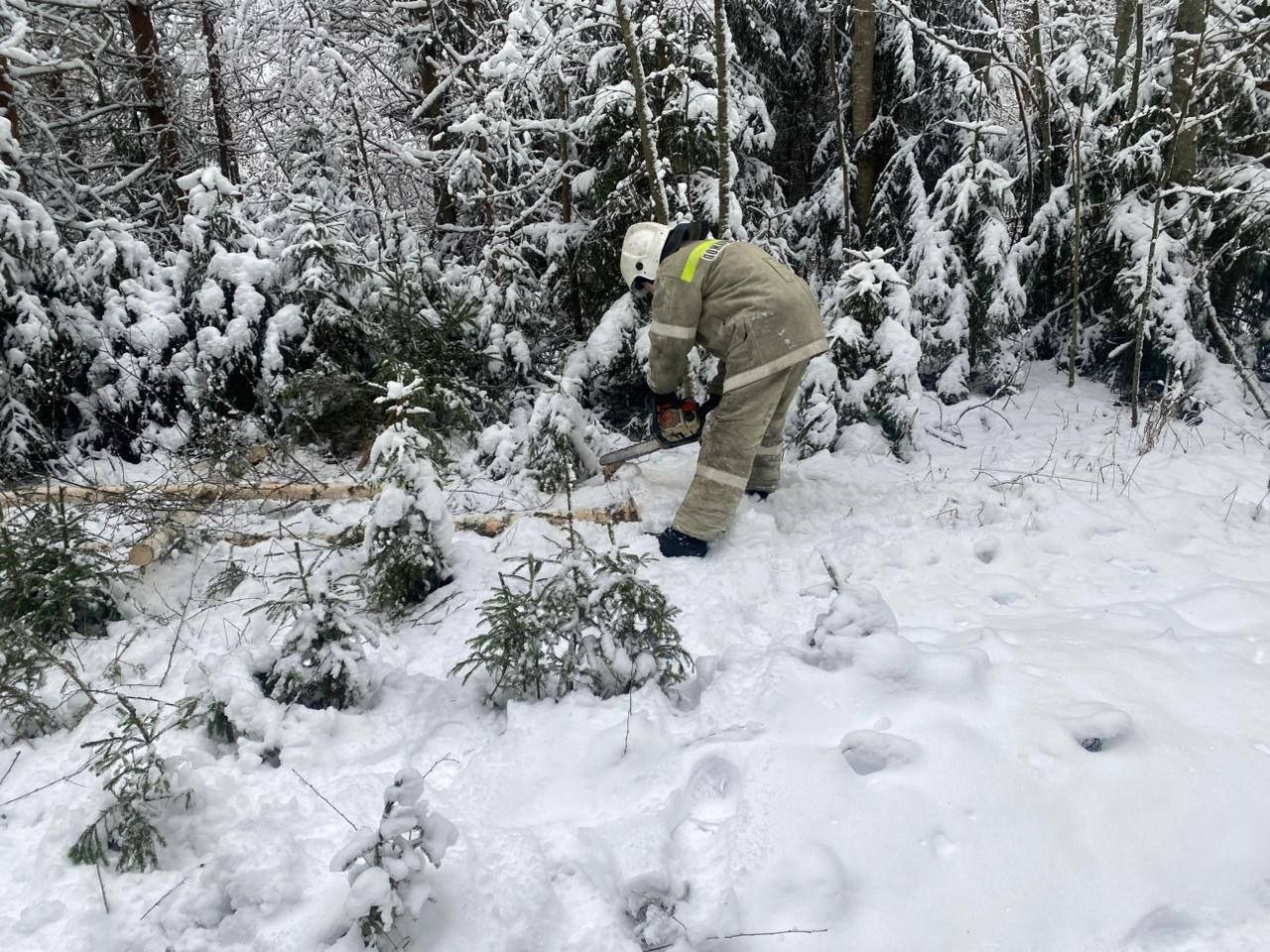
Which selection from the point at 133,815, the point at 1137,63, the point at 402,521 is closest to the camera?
the point at 133,815

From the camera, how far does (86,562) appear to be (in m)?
3.14

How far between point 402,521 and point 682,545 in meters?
1.44

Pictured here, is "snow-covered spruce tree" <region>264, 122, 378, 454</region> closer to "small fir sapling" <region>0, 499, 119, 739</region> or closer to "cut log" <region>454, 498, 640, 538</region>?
"cut log" <region>454, 498, 640, 538</region>

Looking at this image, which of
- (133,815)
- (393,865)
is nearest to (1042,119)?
(393,865)

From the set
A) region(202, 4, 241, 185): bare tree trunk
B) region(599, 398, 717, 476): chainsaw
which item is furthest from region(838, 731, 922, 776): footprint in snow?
region(202, 4, 241, 185): bare tree trunk

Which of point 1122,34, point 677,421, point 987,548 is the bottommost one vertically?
point 987,548

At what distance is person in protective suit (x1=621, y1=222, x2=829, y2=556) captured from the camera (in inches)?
155

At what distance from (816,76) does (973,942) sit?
25.8 ft

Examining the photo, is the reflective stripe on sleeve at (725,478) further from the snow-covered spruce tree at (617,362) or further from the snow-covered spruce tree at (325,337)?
the snow-covered spruce tree at (325,337)

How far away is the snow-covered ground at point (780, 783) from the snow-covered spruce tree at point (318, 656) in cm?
9

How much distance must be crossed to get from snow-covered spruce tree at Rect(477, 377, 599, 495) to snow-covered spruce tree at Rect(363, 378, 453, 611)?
1.18 meters

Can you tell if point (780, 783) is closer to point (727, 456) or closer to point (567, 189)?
point (727, 456)

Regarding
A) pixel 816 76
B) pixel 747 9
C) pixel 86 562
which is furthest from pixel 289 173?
pixel 86 562

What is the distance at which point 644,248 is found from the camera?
412 centimetres
